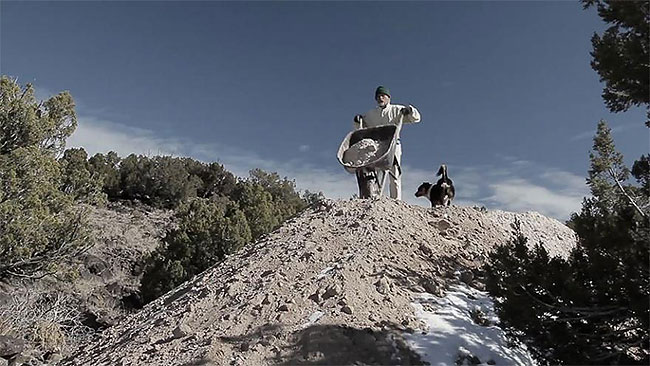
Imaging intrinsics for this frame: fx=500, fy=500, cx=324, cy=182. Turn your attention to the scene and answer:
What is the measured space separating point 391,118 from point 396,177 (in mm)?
905

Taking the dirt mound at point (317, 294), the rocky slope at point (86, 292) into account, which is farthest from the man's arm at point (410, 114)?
the rocky slope at point (86, 292)

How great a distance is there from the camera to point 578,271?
4.06 metres

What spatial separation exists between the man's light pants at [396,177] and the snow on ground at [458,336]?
2.56 meters

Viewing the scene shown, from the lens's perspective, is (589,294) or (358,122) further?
(358,122)

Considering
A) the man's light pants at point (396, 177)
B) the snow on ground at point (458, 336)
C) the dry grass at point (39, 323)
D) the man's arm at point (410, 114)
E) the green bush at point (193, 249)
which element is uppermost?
the man's arm at point (410, 114)

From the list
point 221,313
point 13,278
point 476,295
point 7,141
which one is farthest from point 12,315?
point 476,295

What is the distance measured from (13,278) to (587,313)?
374 inches

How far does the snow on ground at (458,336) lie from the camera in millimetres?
4309

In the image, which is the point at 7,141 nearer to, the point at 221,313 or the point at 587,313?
the point at 221,313

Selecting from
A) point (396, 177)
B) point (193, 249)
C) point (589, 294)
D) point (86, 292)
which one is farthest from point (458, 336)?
point (86, 292)

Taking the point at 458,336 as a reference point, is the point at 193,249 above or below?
above

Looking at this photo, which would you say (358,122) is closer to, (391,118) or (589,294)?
(391,118)

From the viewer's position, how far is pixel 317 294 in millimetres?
4957

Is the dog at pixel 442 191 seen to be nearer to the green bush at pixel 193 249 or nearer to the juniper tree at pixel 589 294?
the juniper tree at pixel 589 294
